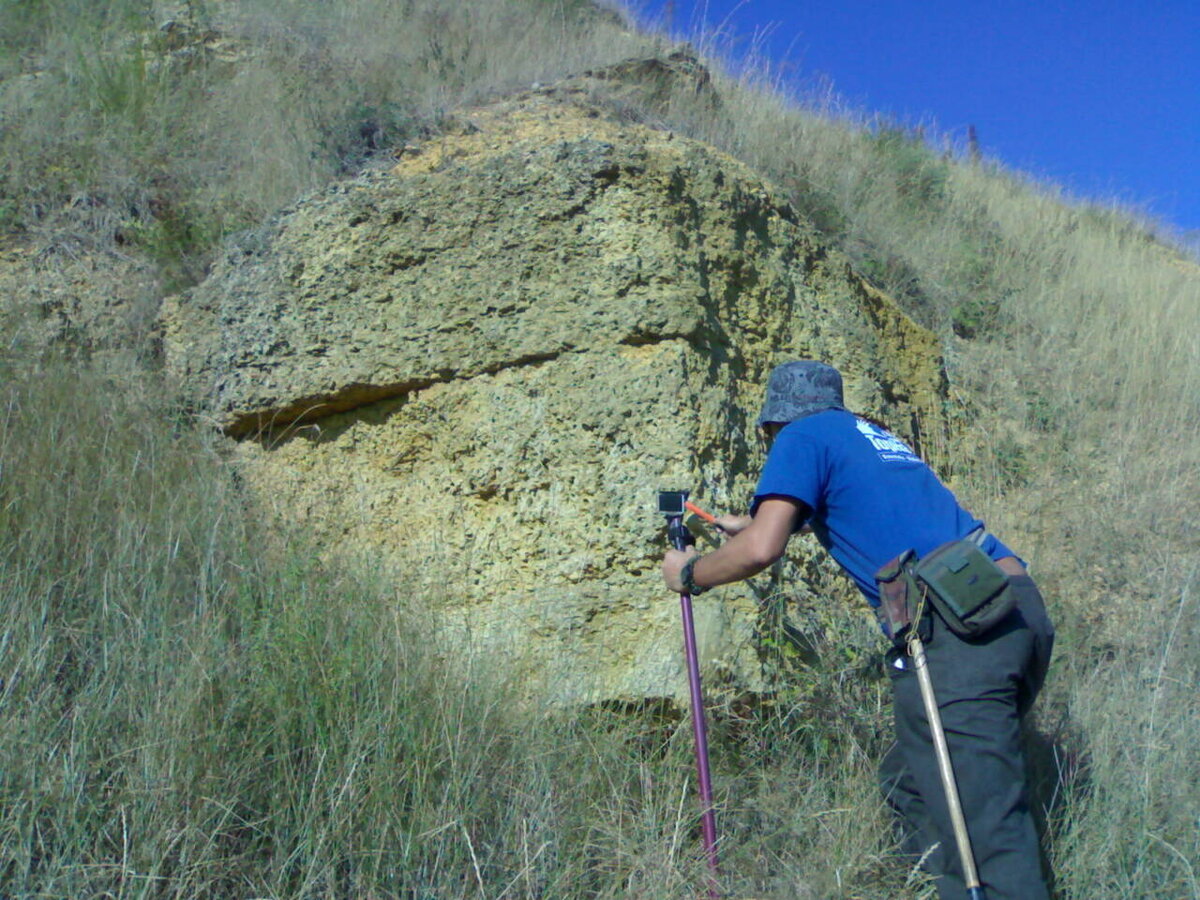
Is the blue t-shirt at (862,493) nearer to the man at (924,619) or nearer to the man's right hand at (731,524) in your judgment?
the man at (924,619)

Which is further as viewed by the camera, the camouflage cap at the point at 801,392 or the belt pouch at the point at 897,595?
the camouflage cap at the point at 801,392

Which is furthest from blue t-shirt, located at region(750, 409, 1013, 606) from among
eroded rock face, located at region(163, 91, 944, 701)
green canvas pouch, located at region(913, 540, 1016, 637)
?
eroded rock face, located at region(163, 91, 944, 701)

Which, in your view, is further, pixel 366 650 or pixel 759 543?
pixel 366 650

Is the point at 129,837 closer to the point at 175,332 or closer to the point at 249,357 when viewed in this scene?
the point at 249,357

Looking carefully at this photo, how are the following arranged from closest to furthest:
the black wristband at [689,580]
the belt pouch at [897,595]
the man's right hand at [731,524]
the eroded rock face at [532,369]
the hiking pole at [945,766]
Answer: the hiking pole at [945,766], the belt pouch at [897,595], the black wristband at [689,580], the man's right hand at [731,524], the eroded rock face at [532,369]

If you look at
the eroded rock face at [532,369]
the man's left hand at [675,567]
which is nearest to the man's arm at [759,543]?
the man's left hand at [675,567]

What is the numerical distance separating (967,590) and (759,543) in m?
0.57

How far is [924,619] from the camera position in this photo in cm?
274

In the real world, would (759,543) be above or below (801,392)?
below

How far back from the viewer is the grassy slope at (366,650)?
2.74 metres

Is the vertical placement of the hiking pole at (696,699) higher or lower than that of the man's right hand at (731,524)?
lower

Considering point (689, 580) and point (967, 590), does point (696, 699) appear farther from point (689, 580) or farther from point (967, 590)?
point (967, 590)

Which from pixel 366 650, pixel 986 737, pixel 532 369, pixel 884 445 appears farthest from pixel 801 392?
pixel 366 650

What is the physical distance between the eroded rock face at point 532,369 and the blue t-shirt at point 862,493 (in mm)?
821
